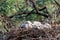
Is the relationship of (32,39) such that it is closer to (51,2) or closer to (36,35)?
(36,35)

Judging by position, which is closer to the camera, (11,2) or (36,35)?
(36,35)

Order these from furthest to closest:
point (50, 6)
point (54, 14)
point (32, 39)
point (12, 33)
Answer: point (50, 6), point (54, 14), point (12, 33), point (32, 39)

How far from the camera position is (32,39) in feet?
12.3

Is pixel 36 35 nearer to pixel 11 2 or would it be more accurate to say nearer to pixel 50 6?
pixel 11 2

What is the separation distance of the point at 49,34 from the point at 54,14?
178cm

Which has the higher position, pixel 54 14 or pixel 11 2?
pixel 11 2

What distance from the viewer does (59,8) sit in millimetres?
5688

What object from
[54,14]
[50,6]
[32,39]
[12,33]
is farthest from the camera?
[50,6]

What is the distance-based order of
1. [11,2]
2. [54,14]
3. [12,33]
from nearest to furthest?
1. [12,33]
2. [11,2]
3. [54,14]

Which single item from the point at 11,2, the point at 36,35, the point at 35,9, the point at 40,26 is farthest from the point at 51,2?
the point at 36,35

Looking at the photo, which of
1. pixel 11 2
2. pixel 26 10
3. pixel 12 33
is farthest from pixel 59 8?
pixel 12 33

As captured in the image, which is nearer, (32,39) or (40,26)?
(32,39)

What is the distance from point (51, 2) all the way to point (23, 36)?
2265mm

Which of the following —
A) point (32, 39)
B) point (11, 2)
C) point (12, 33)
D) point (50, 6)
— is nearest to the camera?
point (32, 39)
